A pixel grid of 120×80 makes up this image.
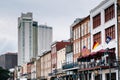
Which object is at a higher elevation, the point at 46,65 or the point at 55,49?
the point at 55,49

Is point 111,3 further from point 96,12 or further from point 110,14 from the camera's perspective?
point 96,12

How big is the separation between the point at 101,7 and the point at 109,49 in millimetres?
8384

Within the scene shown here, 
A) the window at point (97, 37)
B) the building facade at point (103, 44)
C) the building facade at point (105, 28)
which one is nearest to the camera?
the building facade at point (103, 44)

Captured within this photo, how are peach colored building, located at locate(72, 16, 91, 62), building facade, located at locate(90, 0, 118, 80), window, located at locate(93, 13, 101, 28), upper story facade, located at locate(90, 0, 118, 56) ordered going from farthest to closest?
peach colored building, located at locate(72, 16, 91, 62) < window, located at locate(93, 13, 101, 28) < upper story facade, located at locate(90, 0, 118, 56) < building facade, located at locate(90, 0, 118, 80)

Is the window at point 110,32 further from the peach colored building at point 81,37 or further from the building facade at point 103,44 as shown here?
the peach colored building at point 81,37

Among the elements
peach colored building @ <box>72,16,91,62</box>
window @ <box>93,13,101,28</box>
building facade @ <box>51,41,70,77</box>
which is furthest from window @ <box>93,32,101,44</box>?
building facade @ <box>51,41,70,77</box>

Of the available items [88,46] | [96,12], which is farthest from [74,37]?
[96,12]

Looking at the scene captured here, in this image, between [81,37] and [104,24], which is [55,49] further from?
[104,24]

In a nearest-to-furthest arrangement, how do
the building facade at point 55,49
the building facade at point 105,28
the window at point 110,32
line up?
the building facade at point 105,28
the window at point 110,32
the building facade at point 55,49

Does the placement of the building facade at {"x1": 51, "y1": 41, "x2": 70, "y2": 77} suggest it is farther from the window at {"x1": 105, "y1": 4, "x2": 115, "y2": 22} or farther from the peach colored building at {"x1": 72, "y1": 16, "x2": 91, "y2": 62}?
the window at {"x1": 105, "y1": 4, "x2": 115, "y2": 22}

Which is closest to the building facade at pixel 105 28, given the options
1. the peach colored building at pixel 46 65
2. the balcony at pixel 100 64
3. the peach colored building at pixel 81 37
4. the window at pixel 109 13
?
the window at pixel 109 13

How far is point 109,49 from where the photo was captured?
6506 centimetres

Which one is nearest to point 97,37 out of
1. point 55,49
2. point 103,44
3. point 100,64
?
point 103,44

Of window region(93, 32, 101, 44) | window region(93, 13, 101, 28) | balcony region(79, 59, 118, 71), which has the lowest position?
balcony region(79, 59, 118, 71)
